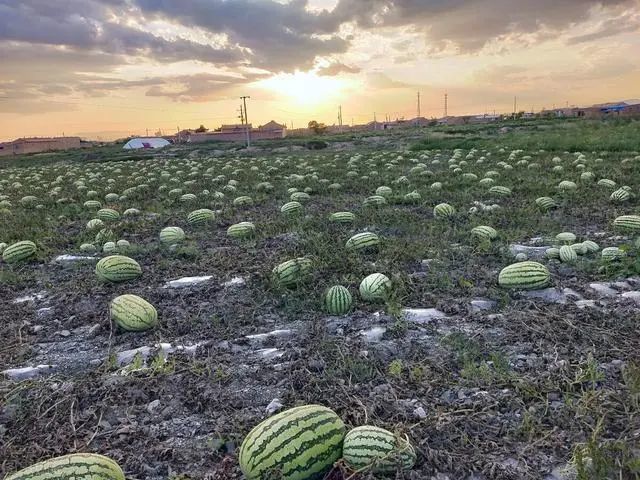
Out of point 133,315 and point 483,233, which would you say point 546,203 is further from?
point 133,315

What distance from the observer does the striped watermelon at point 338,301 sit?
165 inches

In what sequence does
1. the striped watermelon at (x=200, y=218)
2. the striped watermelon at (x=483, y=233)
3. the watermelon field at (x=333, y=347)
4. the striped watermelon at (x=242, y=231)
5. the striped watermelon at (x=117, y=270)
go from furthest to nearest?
the striped watermelon at (x=200, y=218) < the striped watermelon at (x=242, y=231) < the striped watermelon at (x=483, y=233) < the striped watermelon at (x=117, y=270) < the watermelon field at (x=333, y=347)

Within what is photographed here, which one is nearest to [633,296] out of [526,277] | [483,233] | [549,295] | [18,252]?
[549,295]

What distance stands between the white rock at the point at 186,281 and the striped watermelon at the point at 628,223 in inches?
193

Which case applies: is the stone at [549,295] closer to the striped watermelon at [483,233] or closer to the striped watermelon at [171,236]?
the striped watermelon at [483,233]

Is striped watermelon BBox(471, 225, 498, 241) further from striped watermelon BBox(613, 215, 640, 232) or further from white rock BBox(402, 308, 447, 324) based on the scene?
white rock BBox(402, 308, 447, 324)

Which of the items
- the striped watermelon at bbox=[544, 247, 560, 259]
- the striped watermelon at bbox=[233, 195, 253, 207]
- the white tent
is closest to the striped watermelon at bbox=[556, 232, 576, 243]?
the striped watermelon at bbox=[544, 247, 560, 259]

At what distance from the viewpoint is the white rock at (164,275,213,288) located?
507cm

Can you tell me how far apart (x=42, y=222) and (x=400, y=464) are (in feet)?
26.9

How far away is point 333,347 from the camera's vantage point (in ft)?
11.6

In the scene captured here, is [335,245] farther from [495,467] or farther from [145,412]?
[495,467]

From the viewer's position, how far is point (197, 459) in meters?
2.56

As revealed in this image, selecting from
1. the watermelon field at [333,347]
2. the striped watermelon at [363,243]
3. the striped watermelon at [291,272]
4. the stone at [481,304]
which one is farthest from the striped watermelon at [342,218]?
the stone at [481,304]

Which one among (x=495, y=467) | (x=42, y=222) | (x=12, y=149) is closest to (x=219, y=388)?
(x=495, y=467)
